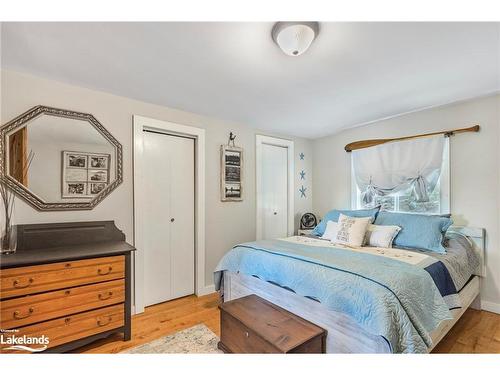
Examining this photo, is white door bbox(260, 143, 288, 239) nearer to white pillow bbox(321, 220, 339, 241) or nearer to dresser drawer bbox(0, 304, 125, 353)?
white pillow bbox(321, 220, 339, 241)

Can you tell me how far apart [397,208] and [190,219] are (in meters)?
2.66

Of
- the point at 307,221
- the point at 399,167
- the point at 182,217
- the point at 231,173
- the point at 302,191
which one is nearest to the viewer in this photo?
the point at 182,217

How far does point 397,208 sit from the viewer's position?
3145 mm

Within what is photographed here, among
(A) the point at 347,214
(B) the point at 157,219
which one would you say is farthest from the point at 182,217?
(A) the point at 347,214

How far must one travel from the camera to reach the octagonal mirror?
1968mm

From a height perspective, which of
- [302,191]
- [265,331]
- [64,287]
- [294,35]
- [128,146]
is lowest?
[265,331]

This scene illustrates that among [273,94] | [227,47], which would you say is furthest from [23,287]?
[273,94]

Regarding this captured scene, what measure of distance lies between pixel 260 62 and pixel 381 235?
205 cm

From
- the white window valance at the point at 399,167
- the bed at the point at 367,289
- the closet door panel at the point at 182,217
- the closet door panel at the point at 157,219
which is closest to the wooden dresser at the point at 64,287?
the closet door panel at the point at 157,219

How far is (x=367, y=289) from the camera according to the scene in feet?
4.72

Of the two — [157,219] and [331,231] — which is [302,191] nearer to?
[331,231]

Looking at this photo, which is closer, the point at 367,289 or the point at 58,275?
the point at 367,289

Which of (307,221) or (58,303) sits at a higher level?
(307,221)
